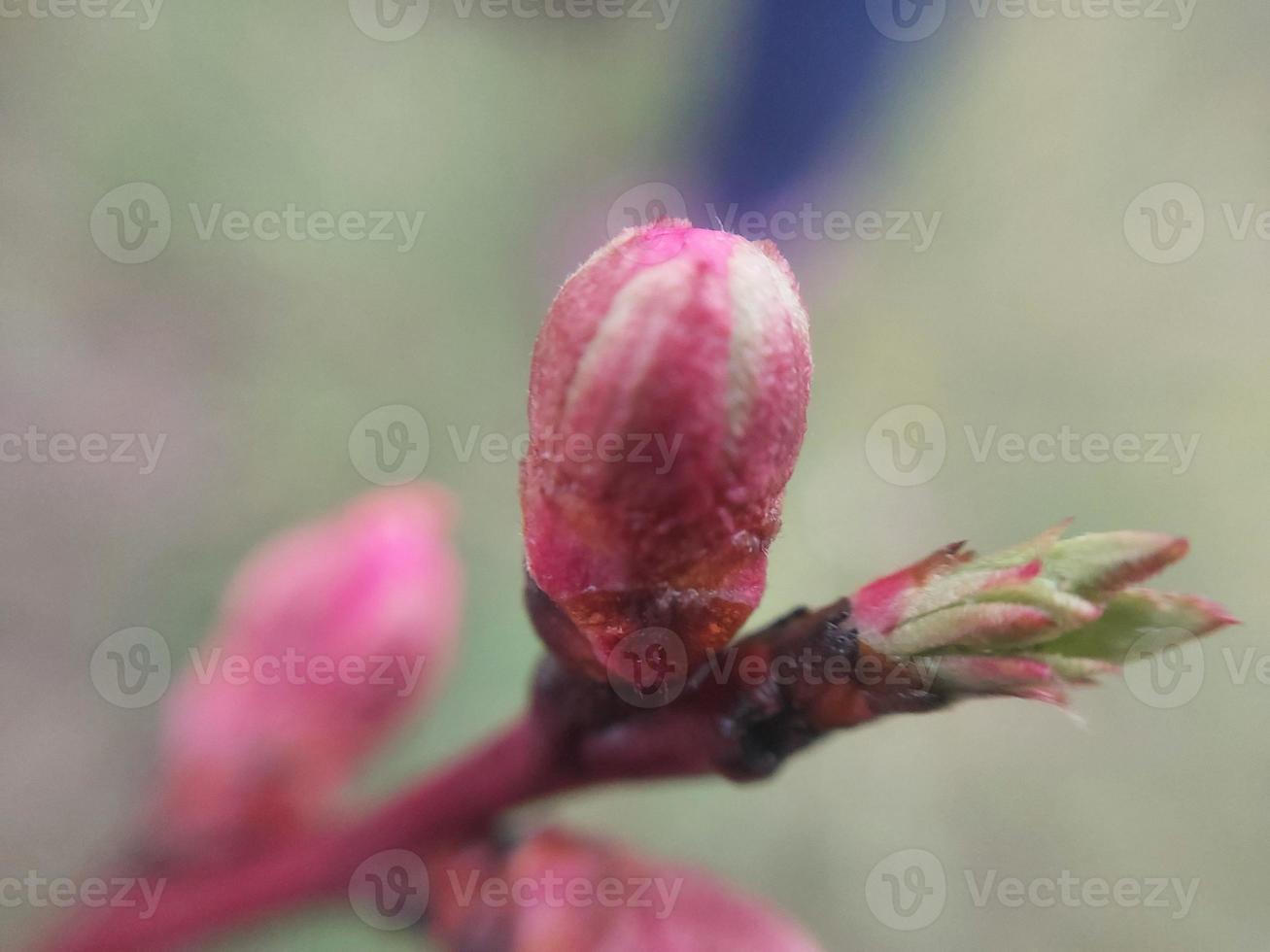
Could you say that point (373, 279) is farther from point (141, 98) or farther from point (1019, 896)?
point (1019, 896)

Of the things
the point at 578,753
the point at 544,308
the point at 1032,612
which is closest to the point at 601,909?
the point at 578,753

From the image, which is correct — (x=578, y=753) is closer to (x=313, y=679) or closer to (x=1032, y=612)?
(x=1032, y=612)

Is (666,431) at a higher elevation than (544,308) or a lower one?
lower

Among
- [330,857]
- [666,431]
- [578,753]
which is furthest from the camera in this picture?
[330,857]

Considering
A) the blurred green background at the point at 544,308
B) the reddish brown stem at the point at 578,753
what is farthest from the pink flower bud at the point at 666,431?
the blurred green background at the point at 544,308

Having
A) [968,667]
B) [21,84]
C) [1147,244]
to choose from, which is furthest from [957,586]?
[21,84]

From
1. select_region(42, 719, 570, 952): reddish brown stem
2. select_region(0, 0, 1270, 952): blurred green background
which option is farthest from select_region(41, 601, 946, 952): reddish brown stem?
select_region(0, 0, 1270, 952): blurred green background

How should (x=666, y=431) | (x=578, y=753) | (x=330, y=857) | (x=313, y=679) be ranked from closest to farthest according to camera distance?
(x=666, y=431) → (x=578, y=753) → (x=330, y=857) → (x=313, y=679)

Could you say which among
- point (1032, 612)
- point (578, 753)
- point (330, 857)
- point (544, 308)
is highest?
point (544, 308)
